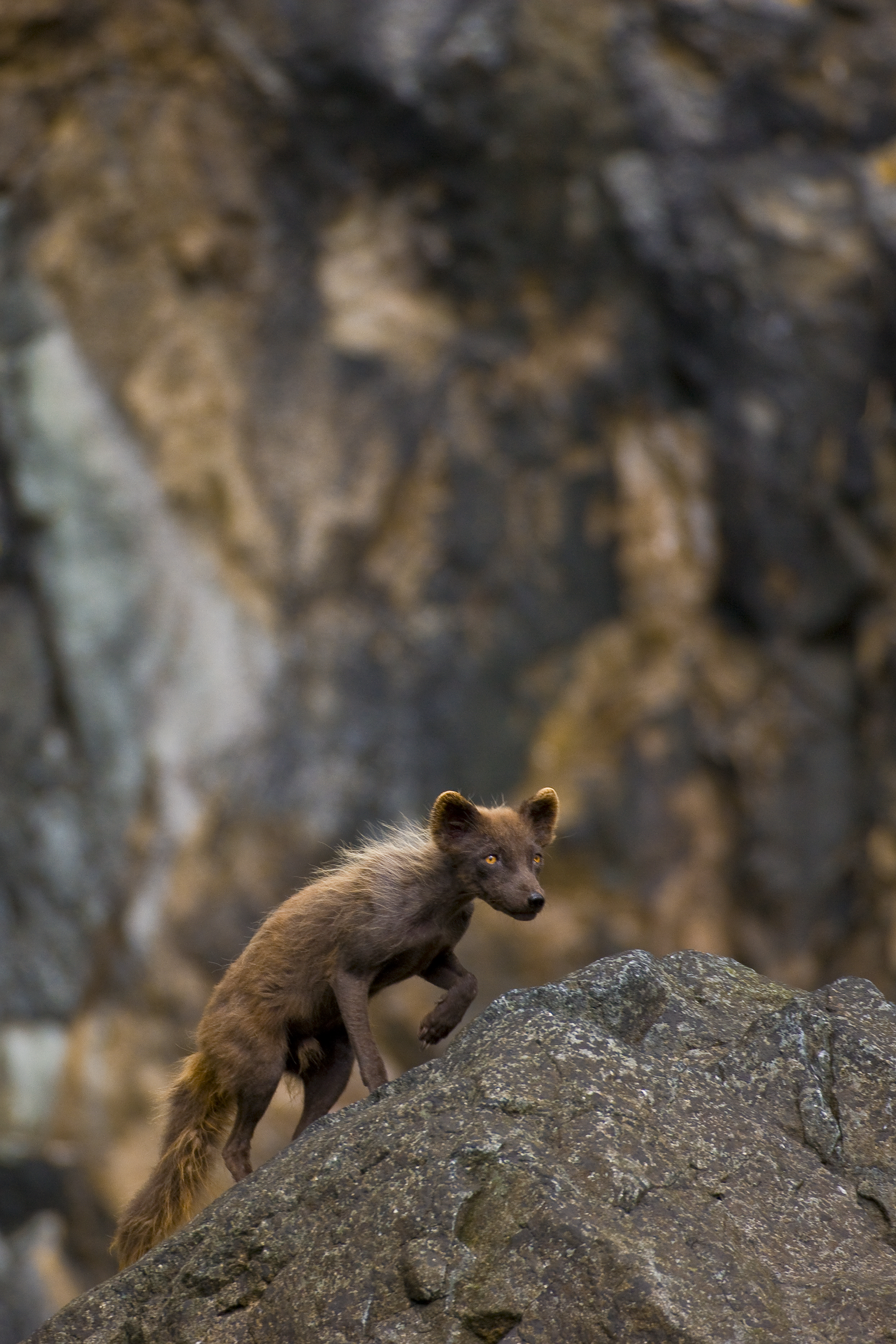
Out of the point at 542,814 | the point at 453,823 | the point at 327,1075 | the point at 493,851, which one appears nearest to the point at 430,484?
the point at 542,814

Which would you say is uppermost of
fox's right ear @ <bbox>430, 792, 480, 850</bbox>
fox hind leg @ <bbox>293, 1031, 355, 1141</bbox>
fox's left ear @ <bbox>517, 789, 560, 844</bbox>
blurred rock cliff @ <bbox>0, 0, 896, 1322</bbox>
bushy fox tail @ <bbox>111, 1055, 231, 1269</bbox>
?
fox's right ear @ <bbox>430, 792, 480, 850</bbox>

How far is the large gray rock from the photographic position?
3885 millimetres

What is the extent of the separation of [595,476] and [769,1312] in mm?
11917

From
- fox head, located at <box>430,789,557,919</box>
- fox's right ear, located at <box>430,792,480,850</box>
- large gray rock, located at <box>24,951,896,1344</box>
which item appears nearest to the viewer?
large gray rock, located at <box>24,951,896,1344</box>

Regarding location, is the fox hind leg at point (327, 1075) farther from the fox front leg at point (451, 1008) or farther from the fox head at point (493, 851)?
the fox head at point (493, 851)

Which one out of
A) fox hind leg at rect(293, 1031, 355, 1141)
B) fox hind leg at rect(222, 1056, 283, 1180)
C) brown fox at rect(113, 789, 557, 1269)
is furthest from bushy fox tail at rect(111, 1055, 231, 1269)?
fox hind leg at rect(293, 1031, 355, 1141)

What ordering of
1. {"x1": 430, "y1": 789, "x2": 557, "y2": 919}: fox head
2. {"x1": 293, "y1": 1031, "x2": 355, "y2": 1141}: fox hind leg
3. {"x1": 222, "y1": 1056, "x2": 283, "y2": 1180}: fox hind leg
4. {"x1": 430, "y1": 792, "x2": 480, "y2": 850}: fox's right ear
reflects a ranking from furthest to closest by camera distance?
{"x1": 293, "y1": 1031, "x2": 355, "y2": 1141}: fox hind leg < {"x1": 430, "y1": 792, "x2": 480, "y2": 850}: fox's right ear < {"x1": 430, "y1": 789, "x2": 557, "y2": 919}: fox head < {"x1": 222, "y1": 1056, "x2": 283, "y2": 1180}: fox hind leg

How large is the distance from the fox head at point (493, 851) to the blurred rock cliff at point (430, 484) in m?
8.55

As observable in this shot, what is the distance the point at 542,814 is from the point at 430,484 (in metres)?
9.42

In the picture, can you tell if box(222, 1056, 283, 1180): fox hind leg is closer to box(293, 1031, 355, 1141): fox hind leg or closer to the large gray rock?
box(293, 1031, 355, 1141): fox hind leg

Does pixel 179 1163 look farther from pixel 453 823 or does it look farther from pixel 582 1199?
pixel 582 1199

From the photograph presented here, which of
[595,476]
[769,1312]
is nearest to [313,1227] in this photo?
[769,1312]

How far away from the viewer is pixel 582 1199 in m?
4.07

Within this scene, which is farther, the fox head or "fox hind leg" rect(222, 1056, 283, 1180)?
the fox head
